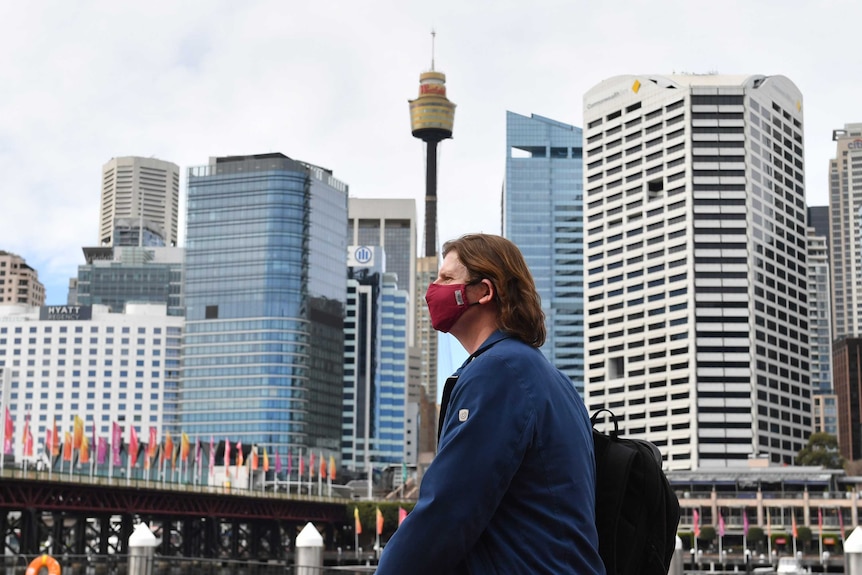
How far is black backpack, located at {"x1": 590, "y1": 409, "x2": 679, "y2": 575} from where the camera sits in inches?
157

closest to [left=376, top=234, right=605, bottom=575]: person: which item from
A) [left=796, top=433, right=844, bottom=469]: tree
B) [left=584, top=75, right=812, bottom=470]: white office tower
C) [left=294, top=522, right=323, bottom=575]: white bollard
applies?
Result: [left=294, top=522, right=323, bottom=575]: white bollard

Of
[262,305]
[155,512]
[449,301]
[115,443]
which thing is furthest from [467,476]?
[262,305]

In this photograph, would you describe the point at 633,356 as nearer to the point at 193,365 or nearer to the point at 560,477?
the point at 193,365

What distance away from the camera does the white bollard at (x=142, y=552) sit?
1786cm

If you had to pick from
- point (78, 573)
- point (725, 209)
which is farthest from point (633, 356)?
point (78, 573)

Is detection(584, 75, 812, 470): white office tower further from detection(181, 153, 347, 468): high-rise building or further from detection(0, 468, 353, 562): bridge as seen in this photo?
detection(0, 468, 353, 562): bridge

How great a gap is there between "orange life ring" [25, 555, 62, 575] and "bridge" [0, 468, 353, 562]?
49.3 metres

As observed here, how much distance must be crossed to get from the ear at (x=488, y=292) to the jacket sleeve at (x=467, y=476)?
16.8 inches

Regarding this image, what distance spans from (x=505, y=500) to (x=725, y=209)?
567ft

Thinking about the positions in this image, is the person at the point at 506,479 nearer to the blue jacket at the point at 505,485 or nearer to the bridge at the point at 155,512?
the blue jacket at the point at 505,485

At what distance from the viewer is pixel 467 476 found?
11.5 ft

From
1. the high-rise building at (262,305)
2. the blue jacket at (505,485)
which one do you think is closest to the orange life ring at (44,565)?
the blue jacket at (505,485)

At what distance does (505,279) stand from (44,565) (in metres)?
18.8

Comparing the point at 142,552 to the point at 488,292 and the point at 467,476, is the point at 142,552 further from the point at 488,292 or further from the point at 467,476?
the point at 467,476
